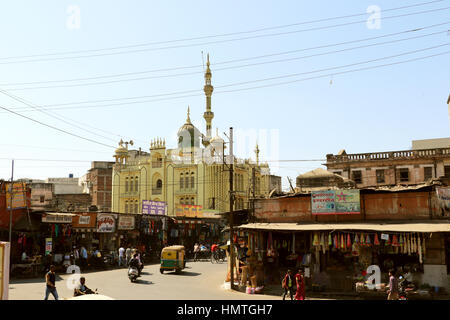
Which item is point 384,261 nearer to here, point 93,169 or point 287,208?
point 287,208

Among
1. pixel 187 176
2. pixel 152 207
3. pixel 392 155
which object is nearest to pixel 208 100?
pixel 187 176

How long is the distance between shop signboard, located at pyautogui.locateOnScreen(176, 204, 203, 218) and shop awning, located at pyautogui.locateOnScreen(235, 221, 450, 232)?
2927 cm

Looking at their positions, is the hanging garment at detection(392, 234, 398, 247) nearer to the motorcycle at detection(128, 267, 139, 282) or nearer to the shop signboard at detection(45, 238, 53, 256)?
the motorcycle at detection(128, 267, 139, 282)

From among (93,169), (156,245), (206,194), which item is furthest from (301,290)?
(93,169)

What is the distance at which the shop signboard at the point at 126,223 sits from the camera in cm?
3616

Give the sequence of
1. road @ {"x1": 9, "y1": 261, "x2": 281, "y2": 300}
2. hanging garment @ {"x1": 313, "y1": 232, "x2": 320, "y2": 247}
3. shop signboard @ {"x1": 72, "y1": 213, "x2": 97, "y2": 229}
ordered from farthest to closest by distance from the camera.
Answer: shop signboard @ {"x1": 72, "y1": 213, "x2": 97, "y2": 229}
hanging garment @ {"x1": 313, "y1": 232, "x2": 320, "y2": 247}
road @ {"x1": 9, "y1": 261, "x2": 281, "y2": 300}

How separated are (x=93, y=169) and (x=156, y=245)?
137 feet

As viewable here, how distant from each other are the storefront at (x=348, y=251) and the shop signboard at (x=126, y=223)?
53.0ft

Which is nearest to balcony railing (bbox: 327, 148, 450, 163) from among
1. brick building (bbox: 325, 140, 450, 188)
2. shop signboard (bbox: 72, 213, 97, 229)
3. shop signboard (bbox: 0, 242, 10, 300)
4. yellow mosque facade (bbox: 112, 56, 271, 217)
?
brick building (bbox: 325, 140, 450, 188)

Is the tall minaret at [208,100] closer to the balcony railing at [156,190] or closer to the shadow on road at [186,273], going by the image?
the balcony railing at [156,190]

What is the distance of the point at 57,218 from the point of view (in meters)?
29.5

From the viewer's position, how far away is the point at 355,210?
20609 mm

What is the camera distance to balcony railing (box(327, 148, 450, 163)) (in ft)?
150

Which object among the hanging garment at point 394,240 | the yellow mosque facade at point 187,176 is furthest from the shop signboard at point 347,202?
the yellow mosque facade at point 187,176
